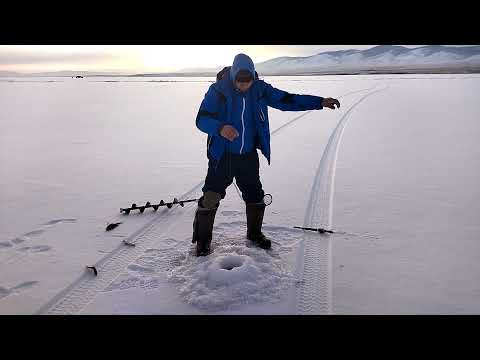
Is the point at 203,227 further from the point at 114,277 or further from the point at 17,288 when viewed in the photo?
the point at 17,288

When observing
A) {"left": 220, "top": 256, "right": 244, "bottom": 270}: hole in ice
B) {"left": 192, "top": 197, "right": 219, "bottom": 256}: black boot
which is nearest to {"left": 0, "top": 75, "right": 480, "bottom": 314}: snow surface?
{"left": 220, "top": 256, "right": 244, "bottom": 270}: hole in ice

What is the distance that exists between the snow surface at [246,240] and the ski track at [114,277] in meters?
0.01

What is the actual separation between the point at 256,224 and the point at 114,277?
1.26 meters

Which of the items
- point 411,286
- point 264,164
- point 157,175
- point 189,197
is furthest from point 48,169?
point 411,286

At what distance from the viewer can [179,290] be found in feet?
9.18

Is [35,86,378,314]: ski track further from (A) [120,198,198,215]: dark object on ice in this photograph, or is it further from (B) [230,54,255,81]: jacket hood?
(B) [230,54,255,81]: jacket hood

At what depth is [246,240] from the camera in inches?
139

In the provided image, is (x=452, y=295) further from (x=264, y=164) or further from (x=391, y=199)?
(x=264, y=164)

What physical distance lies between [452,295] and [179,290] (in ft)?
6.34

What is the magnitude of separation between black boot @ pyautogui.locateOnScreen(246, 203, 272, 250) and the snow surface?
0.31 ft

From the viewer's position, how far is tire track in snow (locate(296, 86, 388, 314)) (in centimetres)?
266

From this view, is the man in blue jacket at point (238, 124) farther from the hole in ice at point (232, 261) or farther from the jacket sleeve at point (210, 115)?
the hole in ice at point (232, 261)

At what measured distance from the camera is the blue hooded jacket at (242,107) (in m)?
2.88
